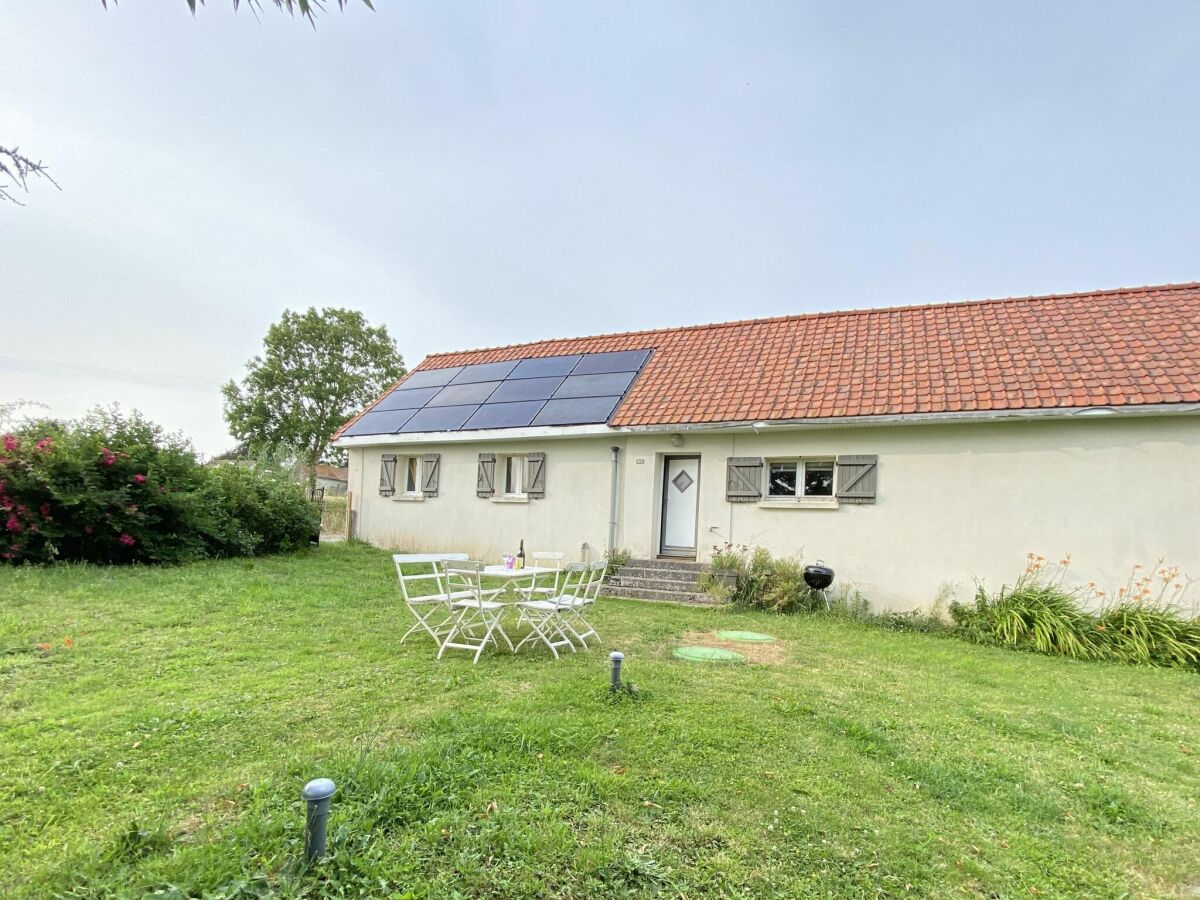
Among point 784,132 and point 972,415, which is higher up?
point 784,132

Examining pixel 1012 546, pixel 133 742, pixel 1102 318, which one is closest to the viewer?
pixel 133 742

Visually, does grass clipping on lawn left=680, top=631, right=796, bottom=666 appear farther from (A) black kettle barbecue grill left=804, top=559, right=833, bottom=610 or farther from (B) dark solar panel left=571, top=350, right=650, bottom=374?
(B) dark solar panel left=571, top=350, right=650, bottom=374

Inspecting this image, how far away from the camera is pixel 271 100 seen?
268 inches

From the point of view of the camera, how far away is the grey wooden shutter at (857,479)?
9.60 meters

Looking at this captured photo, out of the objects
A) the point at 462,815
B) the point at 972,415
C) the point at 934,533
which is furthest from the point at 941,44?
the point at 462,815

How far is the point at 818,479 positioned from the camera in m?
10.3

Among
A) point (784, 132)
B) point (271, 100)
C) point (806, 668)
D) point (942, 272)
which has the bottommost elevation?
point (806, 668)

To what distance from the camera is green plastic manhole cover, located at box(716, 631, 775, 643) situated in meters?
7.12

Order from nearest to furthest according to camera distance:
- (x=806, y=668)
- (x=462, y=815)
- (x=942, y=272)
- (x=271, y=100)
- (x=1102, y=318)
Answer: (x=462, y=815) → (x=806, y=668) → (x=271, y=100) → (x=1102, y=318) → (x=942, y=272)

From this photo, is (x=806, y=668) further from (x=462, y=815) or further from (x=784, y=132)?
(x=784, y=132)

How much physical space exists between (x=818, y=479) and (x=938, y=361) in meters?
2.96

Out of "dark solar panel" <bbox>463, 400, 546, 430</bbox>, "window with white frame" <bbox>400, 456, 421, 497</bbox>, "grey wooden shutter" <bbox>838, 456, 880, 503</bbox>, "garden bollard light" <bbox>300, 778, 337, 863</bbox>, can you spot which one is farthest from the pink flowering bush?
"grey wooden shutter" <bbox>838, 456, 880, 503</bbox>

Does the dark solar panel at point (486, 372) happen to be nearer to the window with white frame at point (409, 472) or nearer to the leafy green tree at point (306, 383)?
the window with white frame at point (409, 472)

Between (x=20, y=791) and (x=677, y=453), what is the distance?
9738 millimetres
